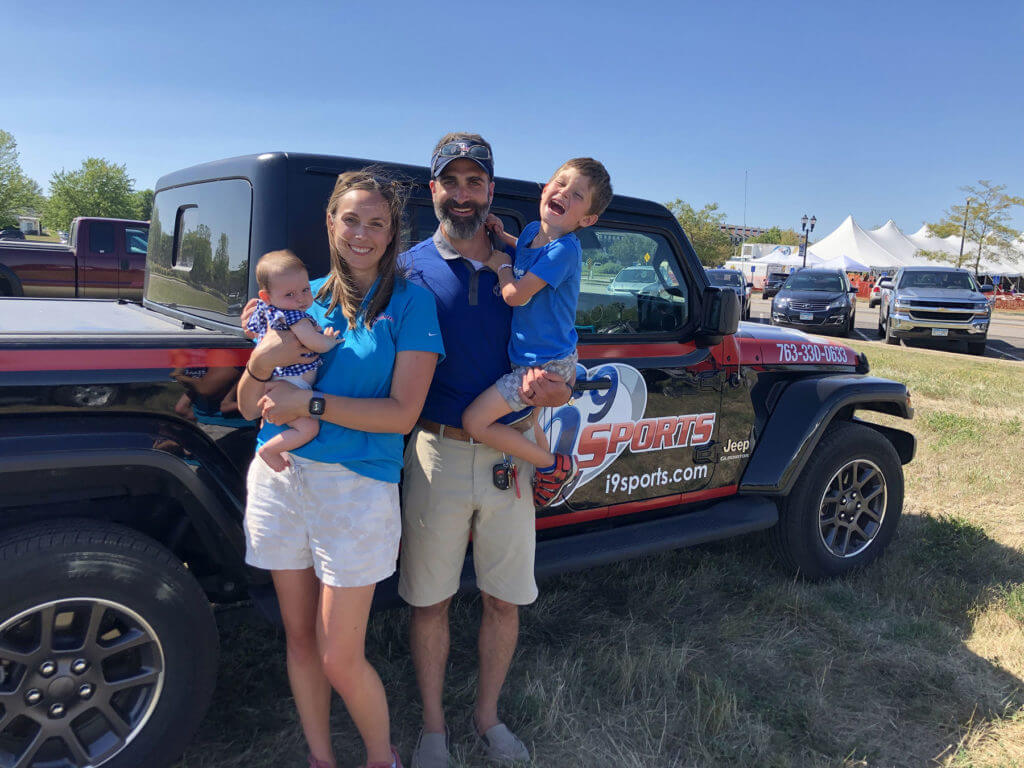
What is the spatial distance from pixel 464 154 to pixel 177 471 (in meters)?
1.20

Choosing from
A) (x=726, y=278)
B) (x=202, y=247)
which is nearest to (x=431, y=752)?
(x=202, y=247)

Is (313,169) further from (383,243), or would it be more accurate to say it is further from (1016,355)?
(1016,355)

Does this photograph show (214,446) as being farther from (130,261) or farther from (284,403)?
(130,261)

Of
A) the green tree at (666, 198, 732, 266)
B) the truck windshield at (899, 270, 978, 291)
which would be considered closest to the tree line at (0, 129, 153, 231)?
the green tree at (666, 198, 732, 266)

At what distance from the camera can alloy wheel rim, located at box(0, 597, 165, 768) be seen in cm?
198

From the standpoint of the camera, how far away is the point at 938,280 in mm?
15164

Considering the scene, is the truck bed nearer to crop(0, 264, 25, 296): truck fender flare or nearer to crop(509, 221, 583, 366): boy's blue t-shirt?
crop(509, 221, 583, 366): boy's blue t-shirt

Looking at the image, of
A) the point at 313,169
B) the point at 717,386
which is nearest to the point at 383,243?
the point at 313,169

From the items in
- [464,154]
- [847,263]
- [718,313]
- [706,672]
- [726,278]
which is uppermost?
[847,263]

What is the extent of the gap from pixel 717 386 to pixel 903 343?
45.0 ft

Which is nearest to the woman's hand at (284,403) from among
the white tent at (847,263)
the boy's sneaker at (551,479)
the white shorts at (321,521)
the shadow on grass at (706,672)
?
the white shorts at (321,521)

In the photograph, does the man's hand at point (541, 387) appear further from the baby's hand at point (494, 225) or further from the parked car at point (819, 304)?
the parked car at point (819, 304)

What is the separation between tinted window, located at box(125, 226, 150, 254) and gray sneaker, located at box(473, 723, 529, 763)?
969 centimetres

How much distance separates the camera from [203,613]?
2.16m
